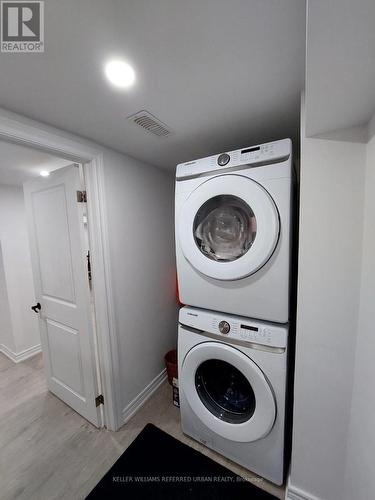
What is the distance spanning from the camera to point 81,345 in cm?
156

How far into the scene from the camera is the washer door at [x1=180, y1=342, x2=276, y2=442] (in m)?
1.09

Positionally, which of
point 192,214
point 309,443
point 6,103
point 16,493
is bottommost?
point 16,493

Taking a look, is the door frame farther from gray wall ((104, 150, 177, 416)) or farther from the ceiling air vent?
the ceiling air vent

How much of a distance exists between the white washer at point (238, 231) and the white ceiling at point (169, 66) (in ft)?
0.78

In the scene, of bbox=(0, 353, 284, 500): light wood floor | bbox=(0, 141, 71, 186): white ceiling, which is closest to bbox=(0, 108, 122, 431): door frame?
bbox=(0, 353, 284, 500): light wood floor

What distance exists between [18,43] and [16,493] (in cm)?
216

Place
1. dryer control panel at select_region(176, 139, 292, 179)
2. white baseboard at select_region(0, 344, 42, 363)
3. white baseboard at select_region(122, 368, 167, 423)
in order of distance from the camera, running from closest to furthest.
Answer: dryer control panel at select_region(176, 139, 292, 179) < white baseboard at select_region(122, 368, 167, 423) < white baseboard at select_region(0, 344, 42, 363)

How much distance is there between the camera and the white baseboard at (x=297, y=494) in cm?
107

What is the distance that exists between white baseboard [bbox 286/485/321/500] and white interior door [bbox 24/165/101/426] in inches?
50.8

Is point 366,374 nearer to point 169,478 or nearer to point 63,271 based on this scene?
point 169,478

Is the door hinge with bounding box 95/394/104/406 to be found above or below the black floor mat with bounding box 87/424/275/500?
above

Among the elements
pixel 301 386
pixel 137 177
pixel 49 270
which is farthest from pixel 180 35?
pixel 49 270

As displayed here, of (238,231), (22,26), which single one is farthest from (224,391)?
(22,26)

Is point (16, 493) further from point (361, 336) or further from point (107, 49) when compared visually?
point (107, 49)
